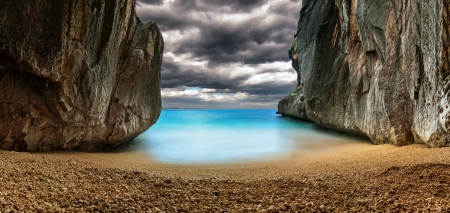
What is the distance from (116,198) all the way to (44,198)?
0.87 meters

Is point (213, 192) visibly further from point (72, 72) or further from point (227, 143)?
point (227, 143)

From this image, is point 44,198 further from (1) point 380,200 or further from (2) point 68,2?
(2) point 68,2

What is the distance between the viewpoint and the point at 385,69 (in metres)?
9.33

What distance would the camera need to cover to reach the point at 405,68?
8188mm

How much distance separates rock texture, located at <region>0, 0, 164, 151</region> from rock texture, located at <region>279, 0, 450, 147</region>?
9.65 m

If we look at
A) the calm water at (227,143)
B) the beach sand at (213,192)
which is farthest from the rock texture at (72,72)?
the beach sand at (213,192)

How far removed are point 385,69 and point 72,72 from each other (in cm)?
1134

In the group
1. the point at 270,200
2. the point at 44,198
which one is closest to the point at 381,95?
the point at 270,200

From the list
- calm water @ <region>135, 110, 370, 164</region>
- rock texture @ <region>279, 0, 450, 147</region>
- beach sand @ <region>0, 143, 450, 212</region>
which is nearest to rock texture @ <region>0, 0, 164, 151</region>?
calm water @ <region>135, 110, 370, 164</region>

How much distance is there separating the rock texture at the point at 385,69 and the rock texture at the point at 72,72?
31.7 feet

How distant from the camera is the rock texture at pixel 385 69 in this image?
614 centimetres

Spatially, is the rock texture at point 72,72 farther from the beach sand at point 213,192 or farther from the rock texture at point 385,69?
the rock texture at point 385,69

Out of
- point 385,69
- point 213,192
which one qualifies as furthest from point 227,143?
point 213,192

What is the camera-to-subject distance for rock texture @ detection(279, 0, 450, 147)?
6.14 m
